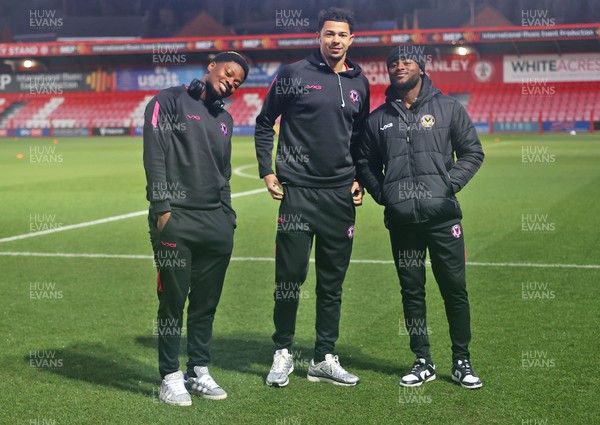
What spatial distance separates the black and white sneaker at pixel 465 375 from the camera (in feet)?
18.5

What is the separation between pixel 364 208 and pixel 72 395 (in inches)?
426

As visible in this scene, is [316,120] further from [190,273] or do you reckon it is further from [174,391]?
[174,391]

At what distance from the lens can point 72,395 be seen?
5562 millimetres

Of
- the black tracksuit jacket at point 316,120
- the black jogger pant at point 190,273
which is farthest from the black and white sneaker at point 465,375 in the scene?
the black jogger pant at point 190,273

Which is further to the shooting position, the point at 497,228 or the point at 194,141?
the point at 497,228

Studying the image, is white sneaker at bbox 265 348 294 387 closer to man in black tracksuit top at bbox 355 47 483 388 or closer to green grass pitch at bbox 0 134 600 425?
green grass pitch at bbox 0 134 600 425

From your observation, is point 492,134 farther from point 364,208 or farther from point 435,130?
point 435,130

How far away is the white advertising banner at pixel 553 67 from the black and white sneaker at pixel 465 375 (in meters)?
46.6

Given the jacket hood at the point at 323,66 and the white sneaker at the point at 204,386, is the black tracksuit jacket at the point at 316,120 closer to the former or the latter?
the jacket hood at the point at 323,66

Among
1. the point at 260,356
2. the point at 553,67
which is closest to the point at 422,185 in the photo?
the point at 260,356

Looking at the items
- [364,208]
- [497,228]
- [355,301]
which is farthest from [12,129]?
[355,301]

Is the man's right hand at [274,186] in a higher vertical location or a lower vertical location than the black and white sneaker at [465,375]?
higher

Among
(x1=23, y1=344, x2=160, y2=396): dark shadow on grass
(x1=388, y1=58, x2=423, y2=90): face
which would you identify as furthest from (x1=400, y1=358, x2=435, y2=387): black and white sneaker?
(x1=388, y1=58, x2=423, y2=90): face

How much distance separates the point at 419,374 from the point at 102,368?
2.13m
